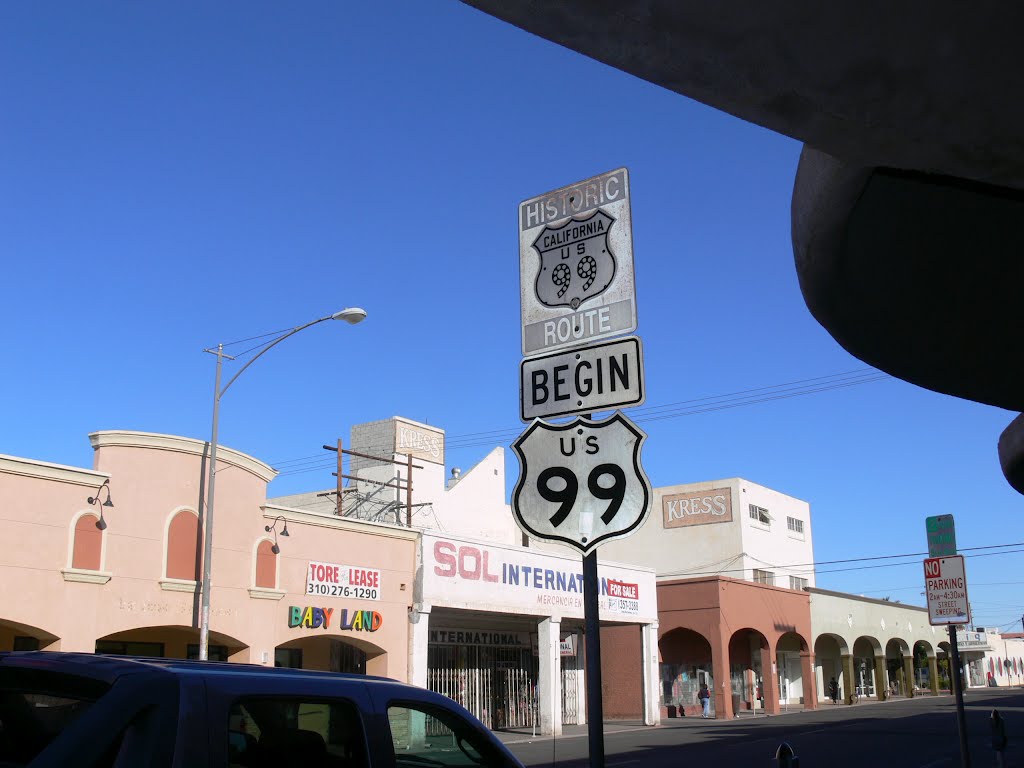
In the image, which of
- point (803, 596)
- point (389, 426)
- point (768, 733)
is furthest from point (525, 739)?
point (803, 596)

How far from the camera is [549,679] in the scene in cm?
3009

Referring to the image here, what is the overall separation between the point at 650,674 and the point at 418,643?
1309 centimetres

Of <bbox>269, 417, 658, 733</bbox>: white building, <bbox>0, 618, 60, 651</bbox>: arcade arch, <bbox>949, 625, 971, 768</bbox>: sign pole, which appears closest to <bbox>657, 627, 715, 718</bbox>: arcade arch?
<bbox>269, 417, 658, 733</bbox>: white building

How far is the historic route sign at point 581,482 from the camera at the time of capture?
4605 mm

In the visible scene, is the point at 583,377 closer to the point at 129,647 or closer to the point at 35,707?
the point at 35,707

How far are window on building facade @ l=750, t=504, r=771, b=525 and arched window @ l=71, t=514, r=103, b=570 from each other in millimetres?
39063

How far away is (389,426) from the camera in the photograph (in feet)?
142

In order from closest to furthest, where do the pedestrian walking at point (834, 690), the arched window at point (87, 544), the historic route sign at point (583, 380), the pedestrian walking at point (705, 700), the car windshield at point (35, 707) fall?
the car windshield at point (35, 707) → the historic route sign at point (583, 380) → the arched window at point (87, 544) → the pedestrian walking at point (705, 700) → the pedestrian walking at point (834, 690)

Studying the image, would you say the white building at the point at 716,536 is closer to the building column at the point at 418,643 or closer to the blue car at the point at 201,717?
the building column at the point at 418,643

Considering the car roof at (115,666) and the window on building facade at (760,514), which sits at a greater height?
the window on building facade at (760,514)

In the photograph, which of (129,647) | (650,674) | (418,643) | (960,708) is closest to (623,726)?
(650,674)

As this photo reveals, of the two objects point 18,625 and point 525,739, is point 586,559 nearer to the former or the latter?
point 18,625

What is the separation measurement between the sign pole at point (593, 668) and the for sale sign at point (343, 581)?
20563 mm

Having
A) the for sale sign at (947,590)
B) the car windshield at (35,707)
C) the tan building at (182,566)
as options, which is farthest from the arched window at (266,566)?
the car windshield at (35,707)
